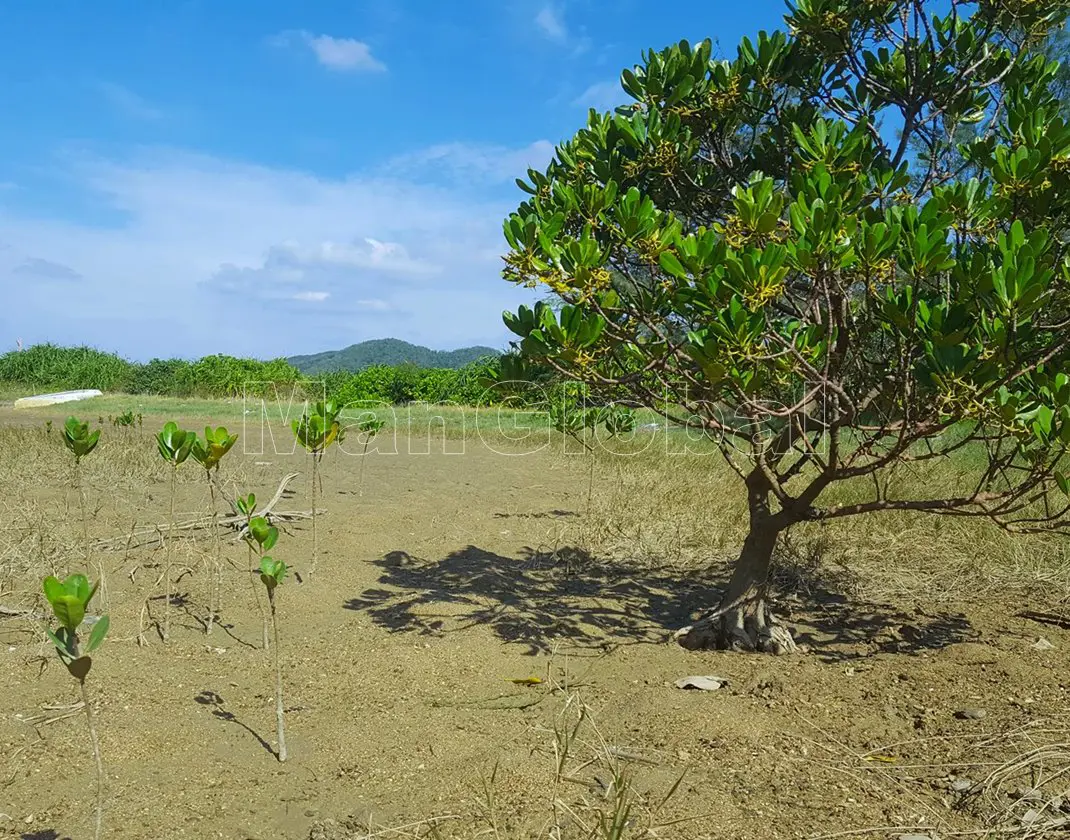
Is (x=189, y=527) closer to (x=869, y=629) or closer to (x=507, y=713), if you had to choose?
(x=507, y=713)

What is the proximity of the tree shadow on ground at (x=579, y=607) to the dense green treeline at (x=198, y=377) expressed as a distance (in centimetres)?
1746

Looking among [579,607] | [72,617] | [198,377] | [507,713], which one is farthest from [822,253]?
[198,377]

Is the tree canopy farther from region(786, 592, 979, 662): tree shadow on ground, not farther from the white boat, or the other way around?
the white boat

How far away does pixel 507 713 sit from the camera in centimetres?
300

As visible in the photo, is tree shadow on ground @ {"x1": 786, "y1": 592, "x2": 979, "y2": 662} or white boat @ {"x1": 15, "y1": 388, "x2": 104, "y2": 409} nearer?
tree shadow on ground @ {"x1": 786, "y1": 592, "x2": 979, "y2": 662}

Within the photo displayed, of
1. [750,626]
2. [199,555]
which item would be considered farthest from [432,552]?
[750,626]

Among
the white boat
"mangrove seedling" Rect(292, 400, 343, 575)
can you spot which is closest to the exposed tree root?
"mangrove seedling" Rect(292, 400, 343, 575)

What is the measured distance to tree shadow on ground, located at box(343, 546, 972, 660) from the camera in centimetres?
395

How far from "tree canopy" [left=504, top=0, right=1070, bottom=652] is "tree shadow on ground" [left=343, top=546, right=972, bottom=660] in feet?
1.46

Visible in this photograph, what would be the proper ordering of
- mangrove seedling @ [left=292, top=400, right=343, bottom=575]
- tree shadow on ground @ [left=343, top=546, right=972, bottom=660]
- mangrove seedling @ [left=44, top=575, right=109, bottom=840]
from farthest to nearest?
mangrove seedling @ [left=292, top=400, right=343, bottom=575] < tree shadow on ground @ [left=343, top=546, right=972, bottom=660] < mangrove seedling @ [left=44, top=575, right=109, bottom=840]

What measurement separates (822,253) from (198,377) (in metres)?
24.7

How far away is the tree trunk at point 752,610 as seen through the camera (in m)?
3.79

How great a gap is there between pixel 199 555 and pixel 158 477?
11.3 ft

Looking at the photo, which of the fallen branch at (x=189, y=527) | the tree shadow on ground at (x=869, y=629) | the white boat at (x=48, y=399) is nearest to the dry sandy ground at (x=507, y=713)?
the tree shadow on ground at (x=869, y=629)
